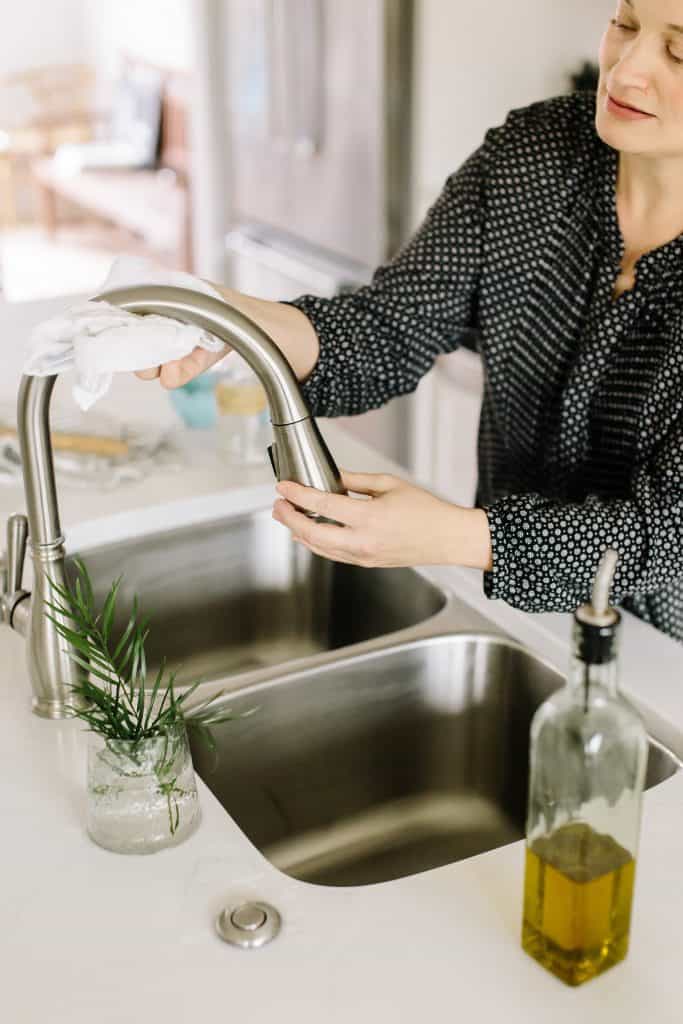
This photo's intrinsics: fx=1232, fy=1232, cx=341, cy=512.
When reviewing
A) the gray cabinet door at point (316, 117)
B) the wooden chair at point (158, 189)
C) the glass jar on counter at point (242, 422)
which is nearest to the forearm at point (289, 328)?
the glass jar on counter at point (242, 422)

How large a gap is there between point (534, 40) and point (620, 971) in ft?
7.95

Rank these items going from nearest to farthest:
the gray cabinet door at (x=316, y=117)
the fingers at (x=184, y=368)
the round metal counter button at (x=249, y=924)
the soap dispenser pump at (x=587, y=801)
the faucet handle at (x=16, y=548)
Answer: the soap dispenser pump at (x=587, y=801)
the round metal counter button at (x=249, y=924)
the faucet handle at (x=16, y=548)
the fingers at (x=184, y=368)
the gray cabinet door at (x=316, y=117)

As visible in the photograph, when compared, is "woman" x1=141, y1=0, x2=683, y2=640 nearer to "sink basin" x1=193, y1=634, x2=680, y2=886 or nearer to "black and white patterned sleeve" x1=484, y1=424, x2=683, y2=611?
"black and white patterned sleeve" x1=484, y1=424, x2=683, y2=611

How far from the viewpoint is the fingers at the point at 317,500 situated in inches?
39.4

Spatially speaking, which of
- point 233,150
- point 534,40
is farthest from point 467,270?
point 233,150

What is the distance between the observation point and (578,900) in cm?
78

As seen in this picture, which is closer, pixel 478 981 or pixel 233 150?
pixel 478 981

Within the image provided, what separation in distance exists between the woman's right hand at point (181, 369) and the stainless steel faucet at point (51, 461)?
190mm

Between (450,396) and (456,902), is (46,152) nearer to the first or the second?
(450,396)

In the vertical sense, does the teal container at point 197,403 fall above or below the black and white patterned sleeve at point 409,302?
below

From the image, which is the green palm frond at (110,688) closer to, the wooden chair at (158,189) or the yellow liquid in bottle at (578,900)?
the yellow liquid in bottle at (578,900)

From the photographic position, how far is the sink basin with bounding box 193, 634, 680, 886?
1255 mm

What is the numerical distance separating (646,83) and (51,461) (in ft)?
2.25

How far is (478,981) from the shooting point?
2.74 ft
